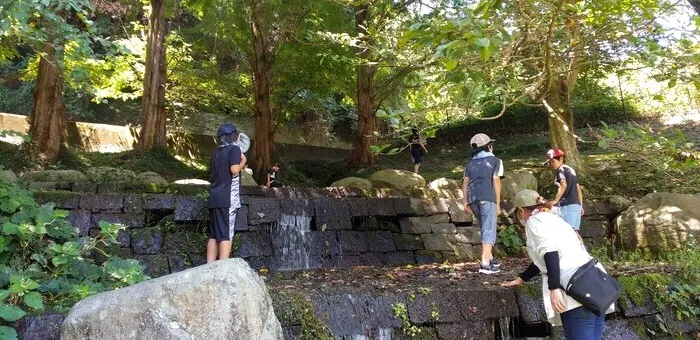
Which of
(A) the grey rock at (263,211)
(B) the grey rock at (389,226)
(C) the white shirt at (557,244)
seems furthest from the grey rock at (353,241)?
A: (C) the white shirt at (557,244)

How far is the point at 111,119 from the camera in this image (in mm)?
16359

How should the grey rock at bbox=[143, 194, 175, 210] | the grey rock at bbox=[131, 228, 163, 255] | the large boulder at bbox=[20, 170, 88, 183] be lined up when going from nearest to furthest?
the grey rock at bbox=[131, 228, 163, 255] < the grey rock at bbox=[143, 194, 175, 210] < the large boulder at bbox=[20, 170, 88, 183]

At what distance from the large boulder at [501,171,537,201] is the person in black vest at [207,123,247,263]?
5.10 metres

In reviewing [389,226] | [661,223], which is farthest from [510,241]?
[661,223]

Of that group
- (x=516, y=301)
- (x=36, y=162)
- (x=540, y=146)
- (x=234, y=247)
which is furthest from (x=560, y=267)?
(x=540, y=146)

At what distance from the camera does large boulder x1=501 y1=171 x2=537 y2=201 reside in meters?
8.94

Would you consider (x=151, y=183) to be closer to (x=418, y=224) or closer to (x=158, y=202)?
(x=158, y=202)

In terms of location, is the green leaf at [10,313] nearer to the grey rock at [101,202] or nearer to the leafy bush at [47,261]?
the leafy bush at [47,261]

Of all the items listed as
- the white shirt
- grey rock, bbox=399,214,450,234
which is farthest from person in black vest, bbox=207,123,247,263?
grey rock, bbox=399,214,450,234

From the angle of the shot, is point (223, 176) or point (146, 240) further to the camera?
point (146, 240)

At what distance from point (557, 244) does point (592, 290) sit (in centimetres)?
36

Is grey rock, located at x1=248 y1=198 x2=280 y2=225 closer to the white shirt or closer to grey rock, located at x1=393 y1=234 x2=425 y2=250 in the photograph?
grey rock, located at x1=393 y1=234 x2=425 y2=250

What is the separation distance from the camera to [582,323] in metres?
3.46

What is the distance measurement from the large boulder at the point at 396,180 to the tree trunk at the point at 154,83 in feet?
17.9
